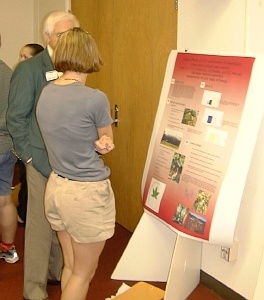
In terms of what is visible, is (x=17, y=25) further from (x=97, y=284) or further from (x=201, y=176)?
(x=201, y=176)

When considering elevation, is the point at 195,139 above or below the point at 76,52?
below

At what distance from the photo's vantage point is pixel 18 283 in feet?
9.07

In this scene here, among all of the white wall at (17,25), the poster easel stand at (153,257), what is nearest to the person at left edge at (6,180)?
the poster easel stand at (153,257)

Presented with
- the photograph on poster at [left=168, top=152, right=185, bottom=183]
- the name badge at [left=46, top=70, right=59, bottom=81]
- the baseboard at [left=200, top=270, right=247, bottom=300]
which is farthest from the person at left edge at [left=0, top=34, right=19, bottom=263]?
the baseboard at [left=200, top=270, right=247, bottom=300]

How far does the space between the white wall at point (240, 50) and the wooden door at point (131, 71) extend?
0.23 meters

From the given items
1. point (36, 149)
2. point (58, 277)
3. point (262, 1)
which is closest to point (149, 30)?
point (262, 1)

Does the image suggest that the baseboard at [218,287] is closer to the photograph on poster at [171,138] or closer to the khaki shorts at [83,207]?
the photograph on poster at [171,138]

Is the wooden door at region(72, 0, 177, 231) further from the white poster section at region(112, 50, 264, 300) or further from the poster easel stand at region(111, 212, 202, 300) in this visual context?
the poster easel stand at region(111, 212, 202, 300)

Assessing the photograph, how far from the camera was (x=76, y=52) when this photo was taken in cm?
181

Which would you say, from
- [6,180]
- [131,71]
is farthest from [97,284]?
[131,71]

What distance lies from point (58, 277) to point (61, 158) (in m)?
1.16

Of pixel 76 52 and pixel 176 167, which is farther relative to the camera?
pixel 176 167

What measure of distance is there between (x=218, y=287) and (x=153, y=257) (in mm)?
418

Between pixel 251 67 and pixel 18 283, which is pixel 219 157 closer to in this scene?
pixel 251 67
